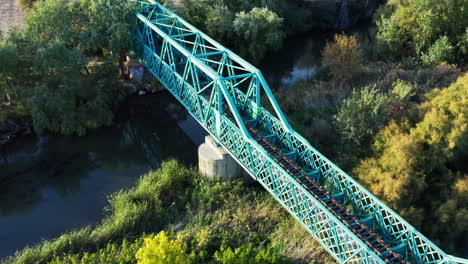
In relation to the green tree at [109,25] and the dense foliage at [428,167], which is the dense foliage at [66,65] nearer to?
the green tree at [109,25]

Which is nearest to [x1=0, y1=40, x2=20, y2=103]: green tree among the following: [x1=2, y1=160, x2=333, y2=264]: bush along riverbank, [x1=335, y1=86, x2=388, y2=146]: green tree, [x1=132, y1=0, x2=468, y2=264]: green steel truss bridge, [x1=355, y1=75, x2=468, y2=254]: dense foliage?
Result: [x1=132, y1=0, x2=468, y2=264]: green steel truss bridge

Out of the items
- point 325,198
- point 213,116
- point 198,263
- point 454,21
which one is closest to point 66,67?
point 213,116

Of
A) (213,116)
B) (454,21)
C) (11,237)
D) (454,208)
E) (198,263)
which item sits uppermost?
(454,21)

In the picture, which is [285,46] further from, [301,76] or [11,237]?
[11,237]

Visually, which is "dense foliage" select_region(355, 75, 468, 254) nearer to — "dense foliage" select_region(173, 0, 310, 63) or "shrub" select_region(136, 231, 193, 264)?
"shrub" select_region(136, 231, 193, 264)

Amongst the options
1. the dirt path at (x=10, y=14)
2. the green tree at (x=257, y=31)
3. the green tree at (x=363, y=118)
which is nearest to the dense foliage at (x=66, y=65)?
the green tree at (x=257, y=31)

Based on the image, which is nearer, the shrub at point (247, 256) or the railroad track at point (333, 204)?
the shrub at point (247, 256)
